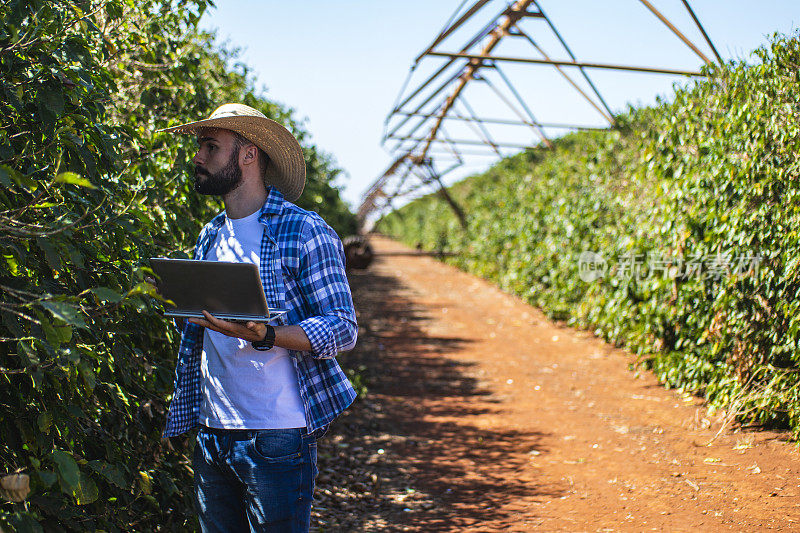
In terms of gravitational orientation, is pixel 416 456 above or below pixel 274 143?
below

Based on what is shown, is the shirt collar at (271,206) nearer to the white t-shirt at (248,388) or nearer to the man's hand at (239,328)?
the white t-shirt at (248,388)

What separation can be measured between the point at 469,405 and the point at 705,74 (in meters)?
3.80

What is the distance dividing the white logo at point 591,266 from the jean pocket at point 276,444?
279 inches

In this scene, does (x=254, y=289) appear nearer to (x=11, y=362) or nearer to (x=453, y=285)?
(x=11, y=362)

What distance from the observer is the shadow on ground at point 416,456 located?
4.46 metres

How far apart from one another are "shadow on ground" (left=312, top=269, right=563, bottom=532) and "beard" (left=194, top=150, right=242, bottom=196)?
8.35 ft

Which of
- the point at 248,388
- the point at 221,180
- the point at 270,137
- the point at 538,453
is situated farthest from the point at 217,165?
the point at 538,453

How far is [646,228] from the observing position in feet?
23.1

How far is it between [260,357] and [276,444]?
0.28m

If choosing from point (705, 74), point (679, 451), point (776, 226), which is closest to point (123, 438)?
point (679, 451)

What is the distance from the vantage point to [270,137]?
2.60 metres

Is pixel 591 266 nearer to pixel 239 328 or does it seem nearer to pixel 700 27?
pixel 700 27

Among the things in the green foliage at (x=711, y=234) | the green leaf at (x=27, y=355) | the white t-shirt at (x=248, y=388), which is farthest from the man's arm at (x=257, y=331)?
the green foliage at (x=711, y=234)
